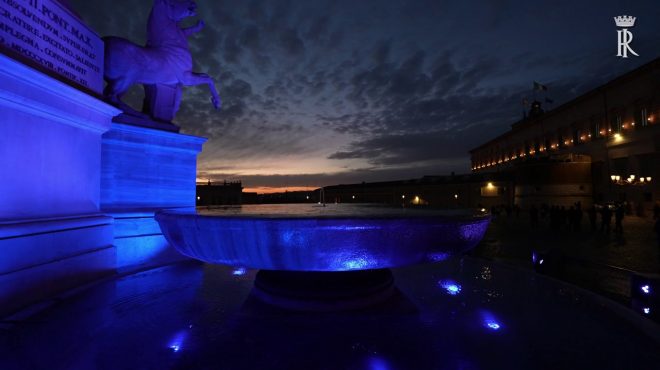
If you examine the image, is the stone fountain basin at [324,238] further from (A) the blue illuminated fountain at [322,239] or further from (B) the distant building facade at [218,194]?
(B) the distant building facade at [218,194]

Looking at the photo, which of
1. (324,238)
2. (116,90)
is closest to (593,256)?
(324,238)

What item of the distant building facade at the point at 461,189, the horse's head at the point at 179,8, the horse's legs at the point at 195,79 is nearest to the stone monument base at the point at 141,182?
the horse's legs at the point at 195,79

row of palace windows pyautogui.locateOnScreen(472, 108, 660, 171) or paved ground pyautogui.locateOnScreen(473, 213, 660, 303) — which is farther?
row of palace windows pyautogui.locateOnScreen(472, 108, 660, 171)

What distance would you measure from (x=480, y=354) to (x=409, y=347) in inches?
20.0

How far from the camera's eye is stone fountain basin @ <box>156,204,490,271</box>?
2.42 meters

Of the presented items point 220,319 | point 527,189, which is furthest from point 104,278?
point 527,189

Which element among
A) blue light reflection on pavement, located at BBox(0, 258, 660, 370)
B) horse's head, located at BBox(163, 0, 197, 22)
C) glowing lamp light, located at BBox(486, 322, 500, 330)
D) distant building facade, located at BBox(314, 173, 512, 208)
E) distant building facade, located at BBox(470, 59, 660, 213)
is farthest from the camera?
distant building facade, located at BBox(314, 173, 512, 208)

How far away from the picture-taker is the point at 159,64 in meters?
6.08

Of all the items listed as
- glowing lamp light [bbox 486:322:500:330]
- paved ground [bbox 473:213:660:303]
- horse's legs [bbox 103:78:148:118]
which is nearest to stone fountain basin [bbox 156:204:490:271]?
glowing lamp light [bbox 486:322:500:330]

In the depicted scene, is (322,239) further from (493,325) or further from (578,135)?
(578,135)

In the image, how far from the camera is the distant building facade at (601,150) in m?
A: 25.2

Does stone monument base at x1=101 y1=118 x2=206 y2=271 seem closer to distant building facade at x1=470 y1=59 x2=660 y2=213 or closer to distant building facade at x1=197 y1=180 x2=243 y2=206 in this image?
distant building facade at x1=197 y1=180 x2=243 y2=206

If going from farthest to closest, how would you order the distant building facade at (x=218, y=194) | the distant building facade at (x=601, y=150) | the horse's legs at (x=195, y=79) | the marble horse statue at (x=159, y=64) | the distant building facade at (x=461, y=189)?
the distant building facade at (x=461, y=189)
the distant building facade at (x=218, y=194)
the distant building facade at (x=601, y=150)
the horse's legs at (x=195, y=79)
the marble horse statue at (x=159, y=64)

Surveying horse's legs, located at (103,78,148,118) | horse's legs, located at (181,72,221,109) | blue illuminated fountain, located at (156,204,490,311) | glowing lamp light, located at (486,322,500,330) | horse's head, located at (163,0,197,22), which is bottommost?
glowing lamp light, located at (486,322,500,330)
